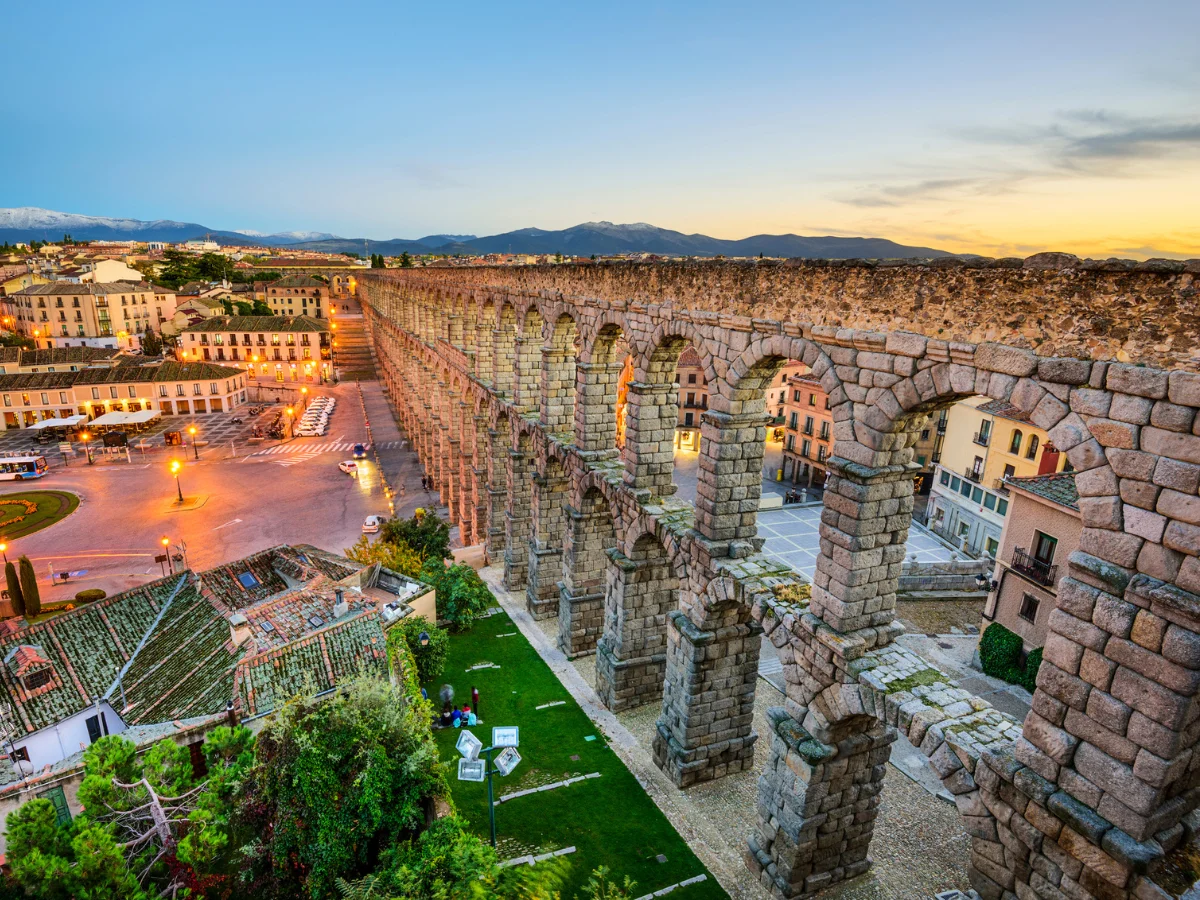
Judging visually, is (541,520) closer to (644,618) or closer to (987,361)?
(644,618)

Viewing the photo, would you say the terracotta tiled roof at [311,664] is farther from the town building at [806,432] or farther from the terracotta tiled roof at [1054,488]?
the town building at [806,432]

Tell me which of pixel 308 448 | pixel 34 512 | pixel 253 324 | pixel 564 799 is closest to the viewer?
pixel 564 799

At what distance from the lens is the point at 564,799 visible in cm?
1816

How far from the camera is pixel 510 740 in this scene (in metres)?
15.6

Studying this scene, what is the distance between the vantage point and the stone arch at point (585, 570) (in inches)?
936

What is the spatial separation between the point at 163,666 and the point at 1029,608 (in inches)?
1256

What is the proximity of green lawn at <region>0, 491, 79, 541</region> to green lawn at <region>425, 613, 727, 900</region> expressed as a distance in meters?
41.0

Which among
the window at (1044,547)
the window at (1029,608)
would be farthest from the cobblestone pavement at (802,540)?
the window at (1044,547)

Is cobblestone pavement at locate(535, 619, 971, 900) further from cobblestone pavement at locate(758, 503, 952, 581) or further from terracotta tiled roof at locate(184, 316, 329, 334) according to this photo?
terracotta tiled roof at locate(184, 316, 329, 334)

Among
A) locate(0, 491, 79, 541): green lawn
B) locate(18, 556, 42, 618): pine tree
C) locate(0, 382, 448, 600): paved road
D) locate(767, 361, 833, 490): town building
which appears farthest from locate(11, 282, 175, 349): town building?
locate(767, 361, 833, 490): town building

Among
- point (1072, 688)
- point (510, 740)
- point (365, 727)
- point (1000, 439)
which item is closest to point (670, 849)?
point (510, 740)

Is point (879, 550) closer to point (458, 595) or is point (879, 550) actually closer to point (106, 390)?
point (458, 595)

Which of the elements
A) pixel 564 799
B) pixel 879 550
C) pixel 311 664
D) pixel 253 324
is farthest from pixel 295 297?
pixel 879 550

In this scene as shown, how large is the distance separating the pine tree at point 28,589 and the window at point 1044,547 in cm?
4580
